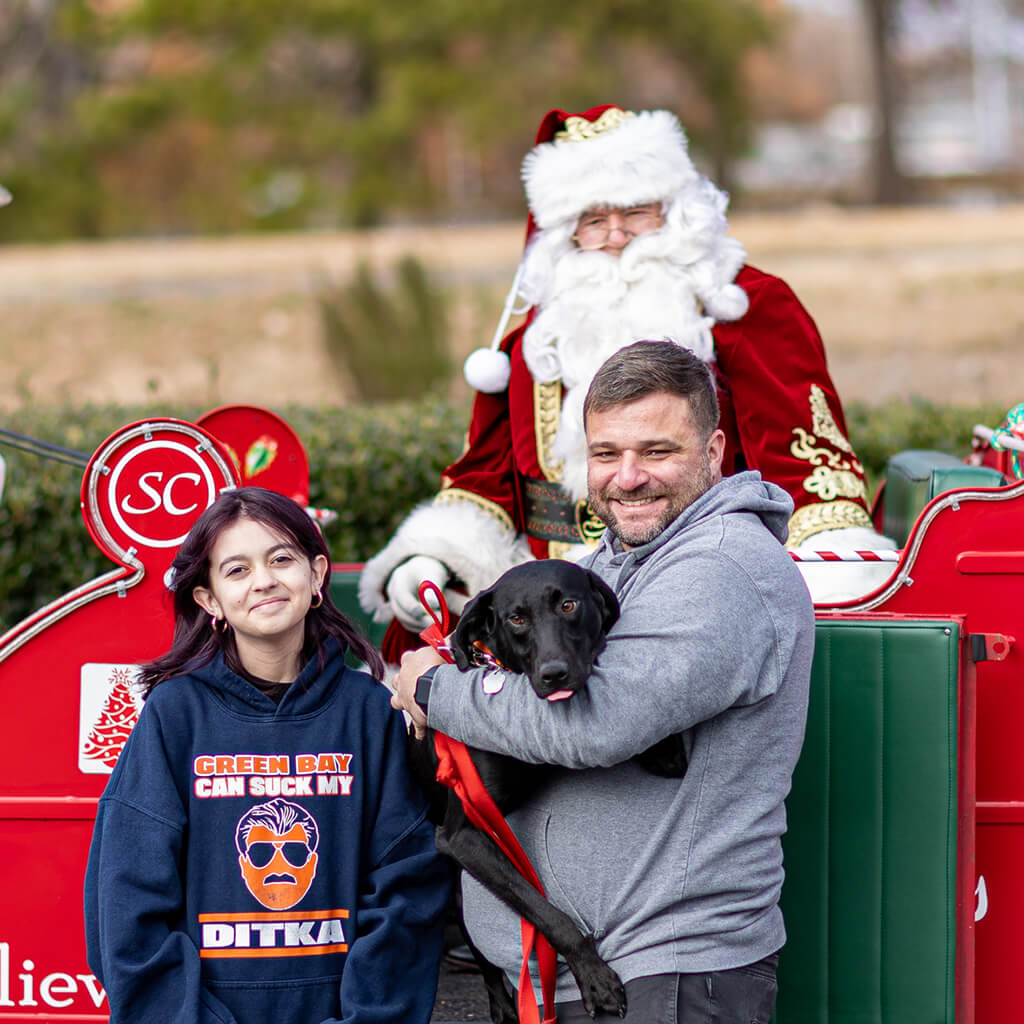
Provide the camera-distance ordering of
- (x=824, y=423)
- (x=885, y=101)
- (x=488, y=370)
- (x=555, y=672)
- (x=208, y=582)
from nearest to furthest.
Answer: (x=555, y=672)
(x=208, y=582)
(x=824, y=423)
(x=488, y=370)
(x=885, y=101)

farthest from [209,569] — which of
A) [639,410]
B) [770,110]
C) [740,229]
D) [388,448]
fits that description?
[770,110]

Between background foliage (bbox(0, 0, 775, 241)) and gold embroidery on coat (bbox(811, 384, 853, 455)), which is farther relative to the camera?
background foliage (bbox(0, 0, 775, 241))

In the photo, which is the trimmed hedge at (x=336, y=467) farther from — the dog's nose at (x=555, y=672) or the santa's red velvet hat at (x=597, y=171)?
the dog's nose at (x=555, y=672)

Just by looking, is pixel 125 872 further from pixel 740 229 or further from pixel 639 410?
pixel 740 229

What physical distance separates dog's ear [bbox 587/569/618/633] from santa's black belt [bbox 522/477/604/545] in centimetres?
109

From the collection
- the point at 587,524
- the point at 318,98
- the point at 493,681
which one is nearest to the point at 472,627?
the point at 493,681

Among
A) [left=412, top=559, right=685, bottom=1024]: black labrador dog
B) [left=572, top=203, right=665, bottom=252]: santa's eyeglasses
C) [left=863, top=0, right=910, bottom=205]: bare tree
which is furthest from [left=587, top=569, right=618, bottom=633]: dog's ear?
[left=863, top=0, right=910, bottom=205]: bare tree

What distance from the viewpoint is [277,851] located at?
96.0 inches

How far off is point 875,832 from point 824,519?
2.56 feet

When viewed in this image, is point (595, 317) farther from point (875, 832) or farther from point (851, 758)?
point (875, 832)

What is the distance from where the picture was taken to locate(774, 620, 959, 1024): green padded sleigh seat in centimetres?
259

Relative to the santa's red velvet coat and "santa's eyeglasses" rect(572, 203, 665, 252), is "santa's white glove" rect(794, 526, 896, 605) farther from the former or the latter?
"santa's eyeglasses" rect(572, 203, 665, 252)

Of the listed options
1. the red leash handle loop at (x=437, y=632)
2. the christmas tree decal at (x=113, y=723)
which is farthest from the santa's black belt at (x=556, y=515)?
the christmas tree decal at (x=113, y=723)

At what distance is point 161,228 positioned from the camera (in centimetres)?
2498
